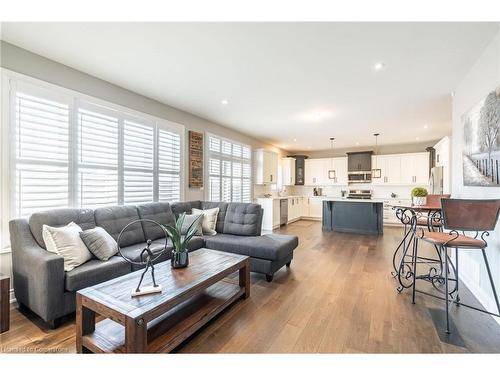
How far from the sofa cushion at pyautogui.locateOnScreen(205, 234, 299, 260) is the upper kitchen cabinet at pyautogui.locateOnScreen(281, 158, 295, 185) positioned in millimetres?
4974

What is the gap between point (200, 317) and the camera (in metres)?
1.83

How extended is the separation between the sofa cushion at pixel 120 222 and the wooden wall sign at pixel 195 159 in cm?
150

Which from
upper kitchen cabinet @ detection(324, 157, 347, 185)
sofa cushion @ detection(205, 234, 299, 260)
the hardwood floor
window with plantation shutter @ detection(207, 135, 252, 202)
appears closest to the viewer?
the hardwood floor

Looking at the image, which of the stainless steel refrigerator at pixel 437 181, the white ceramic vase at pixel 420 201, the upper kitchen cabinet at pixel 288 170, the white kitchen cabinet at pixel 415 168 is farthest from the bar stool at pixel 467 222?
the upper kitchen cabinet at pixel 288 170

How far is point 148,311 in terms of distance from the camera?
139cm

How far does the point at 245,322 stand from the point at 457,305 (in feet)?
6.99

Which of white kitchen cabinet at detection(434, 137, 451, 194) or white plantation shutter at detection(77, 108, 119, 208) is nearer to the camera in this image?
white plantation shutter at detection(77, 108, 119, 208)

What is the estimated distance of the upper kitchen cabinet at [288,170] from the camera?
26.9 ft

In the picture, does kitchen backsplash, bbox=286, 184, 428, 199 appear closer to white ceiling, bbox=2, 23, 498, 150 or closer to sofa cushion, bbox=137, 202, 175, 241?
white ceiling, bbox=2, 23, 498, 150

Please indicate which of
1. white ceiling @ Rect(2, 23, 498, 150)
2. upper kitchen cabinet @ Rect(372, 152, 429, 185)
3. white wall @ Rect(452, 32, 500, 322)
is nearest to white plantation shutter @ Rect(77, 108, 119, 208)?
white ceiling @ Rect(2, 23, 498, 150)

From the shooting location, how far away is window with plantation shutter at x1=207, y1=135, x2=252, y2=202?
16.4 ft

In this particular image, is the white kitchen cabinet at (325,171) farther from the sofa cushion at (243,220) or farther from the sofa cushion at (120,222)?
the sofa cushion at (120,222)
